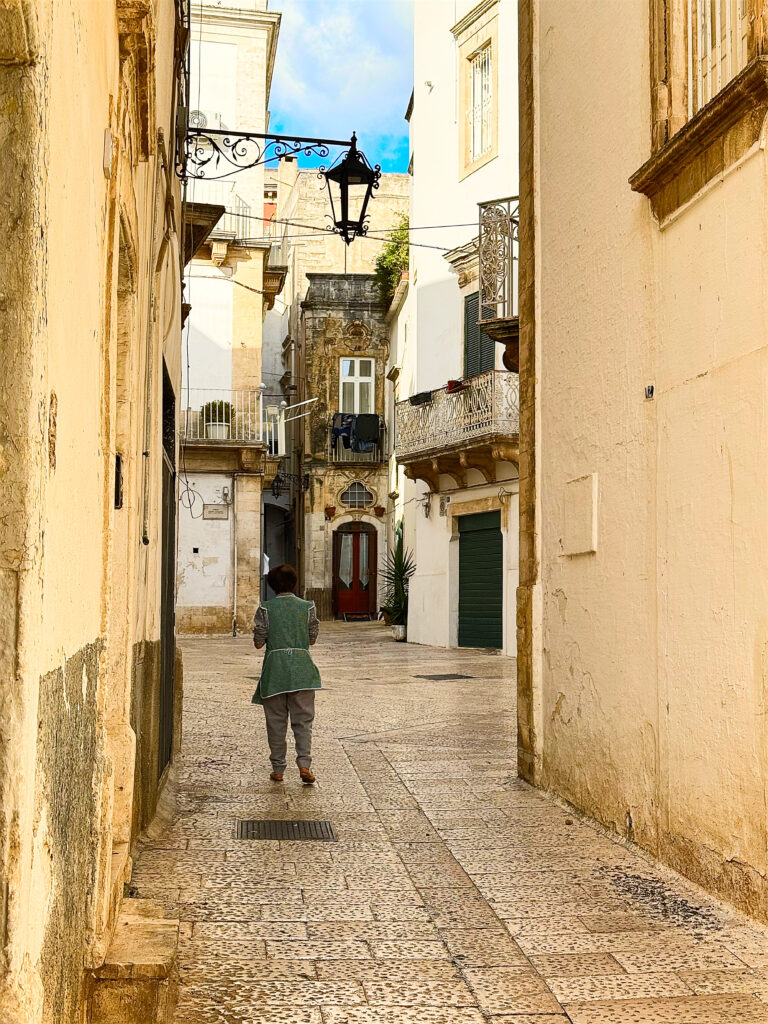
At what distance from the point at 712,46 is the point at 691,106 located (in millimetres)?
309

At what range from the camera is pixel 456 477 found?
24516 millimetres

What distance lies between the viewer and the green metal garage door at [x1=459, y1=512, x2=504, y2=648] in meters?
22.9

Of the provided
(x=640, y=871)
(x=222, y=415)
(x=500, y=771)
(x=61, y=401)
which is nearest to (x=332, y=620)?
(x=222, y=415)

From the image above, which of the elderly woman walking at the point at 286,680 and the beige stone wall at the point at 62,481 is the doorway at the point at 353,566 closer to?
the elderly woman walking at the point at 286,680

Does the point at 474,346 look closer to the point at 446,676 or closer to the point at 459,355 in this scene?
the point at 459,355

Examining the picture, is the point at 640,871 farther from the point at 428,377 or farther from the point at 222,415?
the point at 222,415

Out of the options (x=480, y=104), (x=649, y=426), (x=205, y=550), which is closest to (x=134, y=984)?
(x=649, y=426)

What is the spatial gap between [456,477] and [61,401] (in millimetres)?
21958

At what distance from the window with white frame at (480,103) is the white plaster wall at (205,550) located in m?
9.32

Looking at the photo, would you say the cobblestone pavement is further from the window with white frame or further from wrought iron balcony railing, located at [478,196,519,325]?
the window with white frame

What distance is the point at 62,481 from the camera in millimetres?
2725

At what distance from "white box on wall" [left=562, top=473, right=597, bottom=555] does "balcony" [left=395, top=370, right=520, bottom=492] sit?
14.4 meters

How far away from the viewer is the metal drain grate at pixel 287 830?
659 cm

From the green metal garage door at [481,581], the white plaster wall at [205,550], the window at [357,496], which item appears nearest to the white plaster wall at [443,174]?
the green metal garage door at [481,581]
